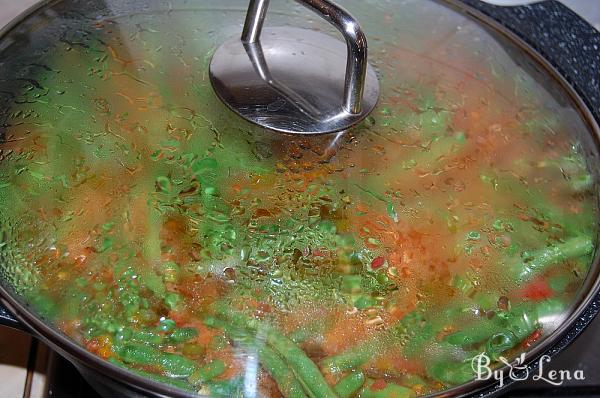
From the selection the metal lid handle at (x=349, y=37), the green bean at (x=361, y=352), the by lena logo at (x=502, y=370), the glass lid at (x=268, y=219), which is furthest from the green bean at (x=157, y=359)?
the metal lid handle at (x=349, y=37)

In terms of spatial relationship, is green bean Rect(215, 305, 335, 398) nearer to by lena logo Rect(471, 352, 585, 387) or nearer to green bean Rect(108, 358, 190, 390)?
green bean Rect(108, 358, 190, 390)

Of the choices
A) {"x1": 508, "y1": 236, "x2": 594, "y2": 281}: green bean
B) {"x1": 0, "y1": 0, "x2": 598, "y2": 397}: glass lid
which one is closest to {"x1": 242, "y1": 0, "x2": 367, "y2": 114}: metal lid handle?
{"x1": 0, "y1": 0, "x2": 598, "y2": 397}: glass lid

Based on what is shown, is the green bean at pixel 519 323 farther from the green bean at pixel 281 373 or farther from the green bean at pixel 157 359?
the green bean at pixel 157 359

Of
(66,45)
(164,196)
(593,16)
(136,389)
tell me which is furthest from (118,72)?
(593,16)

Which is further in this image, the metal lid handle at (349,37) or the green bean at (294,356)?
the metal lid handle at (349,37)

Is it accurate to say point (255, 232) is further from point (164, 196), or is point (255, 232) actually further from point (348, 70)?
point (348, 70)

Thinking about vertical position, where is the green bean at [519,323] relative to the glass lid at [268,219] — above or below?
below
